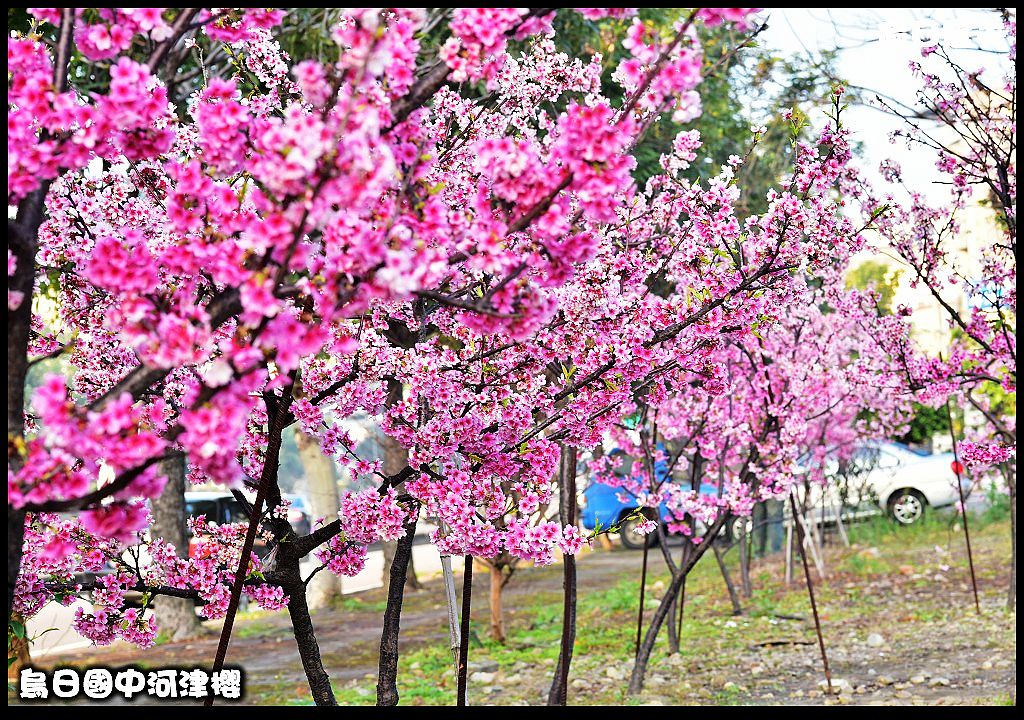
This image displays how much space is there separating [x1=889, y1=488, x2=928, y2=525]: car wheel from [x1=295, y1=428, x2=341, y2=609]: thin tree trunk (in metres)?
7.66

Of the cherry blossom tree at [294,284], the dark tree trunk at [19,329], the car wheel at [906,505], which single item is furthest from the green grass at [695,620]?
the dark tree trunk at [19,329]

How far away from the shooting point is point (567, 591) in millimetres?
5137

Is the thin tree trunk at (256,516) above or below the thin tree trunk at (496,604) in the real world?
above

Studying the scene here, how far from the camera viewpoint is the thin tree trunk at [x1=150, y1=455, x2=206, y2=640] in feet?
29.7

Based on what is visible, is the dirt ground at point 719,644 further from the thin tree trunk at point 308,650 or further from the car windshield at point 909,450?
the car windshield at point 909,450

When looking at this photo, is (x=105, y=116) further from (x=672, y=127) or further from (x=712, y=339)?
(x=672, y=127)

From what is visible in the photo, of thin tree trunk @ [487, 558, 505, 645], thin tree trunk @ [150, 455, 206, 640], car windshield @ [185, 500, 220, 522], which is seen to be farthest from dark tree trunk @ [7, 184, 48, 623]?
car windshield @ [185, 500, 220, 522]

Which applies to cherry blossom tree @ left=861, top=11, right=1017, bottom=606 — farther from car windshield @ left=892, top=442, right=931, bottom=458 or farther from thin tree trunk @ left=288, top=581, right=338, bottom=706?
car windshield @ left=892, top=442, right=931, bottom=458

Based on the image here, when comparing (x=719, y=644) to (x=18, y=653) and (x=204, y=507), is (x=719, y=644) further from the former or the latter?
(x=204, y=507)

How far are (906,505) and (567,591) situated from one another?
9890 mm

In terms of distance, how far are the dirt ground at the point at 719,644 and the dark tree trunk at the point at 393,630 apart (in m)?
2.13

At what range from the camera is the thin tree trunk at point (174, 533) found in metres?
9.06

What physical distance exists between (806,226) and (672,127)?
25.2 feet

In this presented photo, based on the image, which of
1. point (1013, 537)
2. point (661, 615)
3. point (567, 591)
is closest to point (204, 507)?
point (661, 615)
